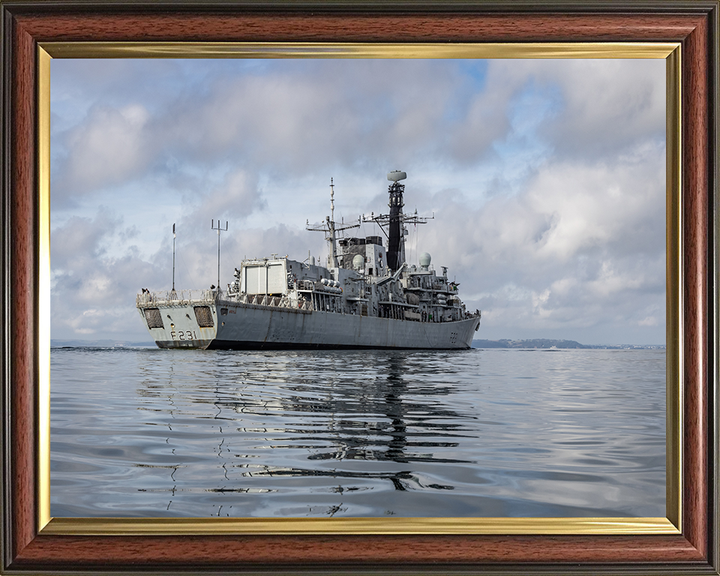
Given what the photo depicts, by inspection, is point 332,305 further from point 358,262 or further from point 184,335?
point 184,335

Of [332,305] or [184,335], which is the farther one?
[332,305]

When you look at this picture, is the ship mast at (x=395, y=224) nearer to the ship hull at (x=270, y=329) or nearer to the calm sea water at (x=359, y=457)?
the ship hull at (x=270, y=329)

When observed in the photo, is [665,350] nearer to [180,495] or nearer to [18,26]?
[180,495]

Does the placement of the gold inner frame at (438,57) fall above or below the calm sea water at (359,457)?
above

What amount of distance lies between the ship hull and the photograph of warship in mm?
62

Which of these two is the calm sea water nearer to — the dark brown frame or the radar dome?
the dark brown frame

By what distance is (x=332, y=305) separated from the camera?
4750cm

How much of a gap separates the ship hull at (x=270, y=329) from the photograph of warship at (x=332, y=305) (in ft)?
0.20

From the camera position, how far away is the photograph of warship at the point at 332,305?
1537 inches

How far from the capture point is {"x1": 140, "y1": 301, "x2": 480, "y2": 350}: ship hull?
126 feet

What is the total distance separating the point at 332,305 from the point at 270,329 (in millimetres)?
7737

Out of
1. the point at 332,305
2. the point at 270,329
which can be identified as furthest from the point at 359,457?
the point at 332,305

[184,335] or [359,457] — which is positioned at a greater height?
[359,457]

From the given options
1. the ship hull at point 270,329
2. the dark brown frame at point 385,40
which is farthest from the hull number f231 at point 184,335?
the dark brown frame at point 385,40
